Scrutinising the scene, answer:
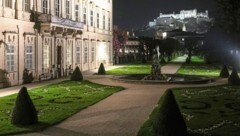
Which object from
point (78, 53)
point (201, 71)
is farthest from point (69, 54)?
point (201, 71)

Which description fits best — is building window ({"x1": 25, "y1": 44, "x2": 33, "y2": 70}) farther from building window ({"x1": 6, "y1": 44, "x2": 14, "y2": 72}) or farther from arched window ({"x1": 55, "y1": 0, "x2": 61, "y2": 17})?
arched window ({"x1": 55, "y1": 0, "x2": 61, "y2": 17})

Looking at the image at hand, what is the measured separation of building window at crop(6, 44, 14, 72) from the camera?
27.1 metres

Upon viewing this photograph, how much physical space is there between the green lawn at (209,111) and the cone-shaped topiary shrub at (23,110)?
3.69m

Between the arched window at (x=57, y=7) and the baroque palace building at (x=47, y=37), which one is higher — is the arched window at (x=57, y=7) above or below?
above

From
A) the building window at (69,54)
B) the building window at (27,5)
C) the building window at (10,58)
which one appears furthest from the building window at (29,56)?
the building window at (69,54)

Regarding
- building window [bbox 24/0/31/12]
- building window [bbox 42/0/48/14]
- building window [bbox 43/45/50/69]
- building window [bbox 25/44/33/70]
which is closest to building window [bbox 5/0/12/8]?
building window [bbox 24/0/31/12]

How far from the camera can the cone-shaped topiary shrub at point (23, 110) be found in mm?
13131

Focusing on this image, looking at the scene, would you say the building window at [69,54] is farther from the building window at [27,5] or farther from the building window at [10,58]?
the building window at [10,58]

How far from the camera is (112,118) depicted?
14836 mm

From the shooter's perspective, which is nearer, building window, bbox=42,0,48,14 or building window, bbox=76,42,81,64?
building window, bbox=42,0,48,14

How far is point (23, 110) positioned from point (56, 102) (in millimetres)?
5788

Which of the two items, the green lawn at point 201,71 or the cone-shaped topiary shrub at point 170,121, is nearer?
the cone-shaped topiary shrub at point 170,121

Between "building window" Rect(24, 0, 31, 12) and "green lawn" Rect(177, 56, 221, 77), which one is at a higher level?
"building window" Rect(24, 0, 31, 12)

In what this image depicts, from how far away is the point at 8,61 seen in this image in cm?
2728
